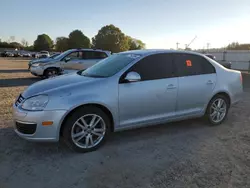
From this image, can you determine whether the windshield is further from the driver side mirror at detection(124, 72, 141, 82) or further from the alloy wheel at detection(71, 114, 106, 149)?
the alloy wheel at detection(71, 114, 106, 149)

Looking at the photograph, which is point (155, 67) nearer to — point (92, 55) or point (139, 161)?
point (139, 161)

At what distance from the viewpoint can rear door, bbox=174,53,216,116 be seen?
4602mm

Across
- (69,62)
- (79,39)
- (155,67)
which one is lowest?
(155,67)

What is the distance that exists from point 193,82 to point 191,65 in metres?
0.36

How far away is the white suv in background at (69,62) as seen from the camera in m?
11.9

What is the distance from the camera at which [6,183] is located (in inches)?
115

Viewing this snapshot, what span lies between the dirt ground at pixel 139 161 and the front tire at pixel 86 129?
15cm

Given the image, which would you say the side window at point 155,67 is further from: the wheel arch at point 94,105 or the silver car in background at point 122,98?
the wheel arch at point 94,105

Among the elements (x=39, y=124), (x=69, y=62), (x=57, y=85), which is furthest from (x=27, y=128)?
(x=69, y=62)

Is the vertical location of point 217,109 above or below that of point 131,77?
below

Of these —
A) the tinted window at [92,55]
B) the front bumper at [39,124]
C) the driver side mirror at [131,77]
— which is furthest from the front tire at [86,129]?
the tinted window at [92,55]

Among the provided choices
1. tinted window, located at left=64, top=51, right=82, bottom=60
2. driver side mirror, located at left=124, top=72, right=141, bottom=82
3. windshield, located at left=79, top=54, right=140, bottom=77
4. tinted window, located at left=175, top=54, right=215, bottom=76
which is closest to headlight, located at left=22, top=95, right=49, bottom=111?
windshield, located at left=79, top=54, right=140, bottom=77

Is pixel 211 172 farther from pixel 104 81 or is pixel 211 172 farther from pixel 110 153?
pixel 104 81

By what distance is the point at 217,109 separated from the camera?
17.0 feet
